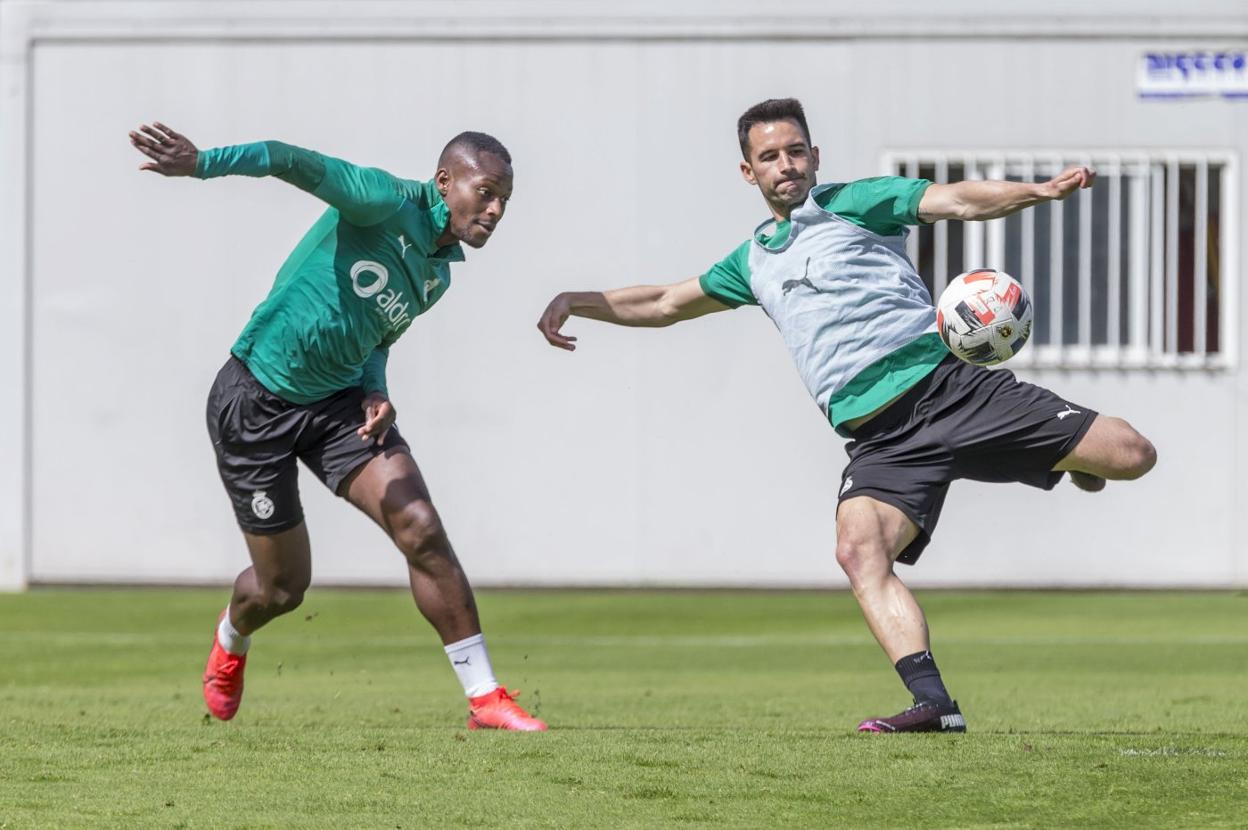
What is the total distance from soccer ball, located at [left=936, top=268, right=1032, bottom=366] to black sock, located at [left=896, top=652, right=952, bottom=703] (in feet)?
3.43

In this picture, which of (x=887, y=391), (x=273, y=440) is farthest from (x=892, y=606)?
(x=273, y=440)

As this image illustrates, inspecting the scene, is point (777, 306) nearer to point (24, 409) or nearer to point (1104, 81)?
point (1104, 81)

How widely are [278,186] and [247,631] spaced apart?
25.7 feet

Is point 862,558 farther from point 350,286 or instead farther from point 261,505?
point 261,505

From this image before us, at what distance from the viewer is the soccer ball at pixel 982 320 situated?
20.2ft

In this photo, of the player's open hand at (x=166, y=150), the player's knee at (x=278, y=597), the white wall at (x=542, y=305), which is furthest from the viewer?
the white wall at (x=542, y=305)

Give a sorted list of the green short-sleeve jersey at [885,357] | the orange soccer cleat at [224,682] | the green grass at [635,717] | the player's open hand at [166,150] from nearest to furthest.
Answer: the green grass at [635,717], the player's open hand at [166,150], the green short-sleeve jersey at [885,357], the orange soccer cleat at [224,682]

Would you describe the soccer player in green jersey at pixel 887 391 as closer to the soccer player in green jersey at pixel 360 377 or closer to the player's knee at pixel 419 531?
the soccer player in green jersey at pixel 360 377

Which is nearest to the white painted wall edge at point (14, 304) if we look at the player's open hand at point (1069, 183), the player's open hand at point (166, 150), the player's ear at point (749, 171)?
the player's open hand at point (166, 150)

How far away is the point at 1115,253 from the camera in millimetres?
14398

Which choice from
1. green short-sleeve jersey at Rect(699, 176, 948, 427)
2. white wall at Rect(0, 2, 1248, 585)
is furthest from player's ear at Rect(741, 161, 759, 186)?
white wall at Rect(0, 2, 1248, 585)

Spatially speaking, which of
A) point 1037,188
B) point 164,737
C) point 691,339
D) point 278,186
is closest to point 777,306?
point 1037,188

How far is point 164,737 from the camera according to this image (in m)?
6.02

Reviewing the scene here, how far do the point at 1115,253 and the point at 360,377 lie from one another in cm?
889
